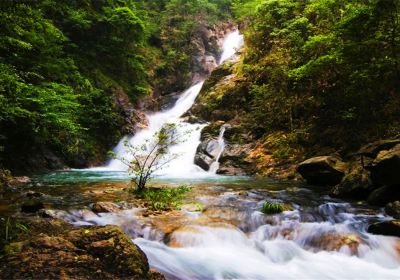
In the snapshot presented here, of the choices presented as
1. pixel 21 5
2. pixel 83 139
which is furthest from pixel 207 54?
pixel 21 5

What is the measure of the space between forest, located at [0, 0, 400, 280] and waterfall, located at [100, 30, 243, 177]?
0.14m

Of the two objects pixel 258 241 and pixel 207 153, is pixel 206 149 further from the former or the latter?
pixel 258 241

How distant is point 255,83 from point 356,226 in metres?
13.7

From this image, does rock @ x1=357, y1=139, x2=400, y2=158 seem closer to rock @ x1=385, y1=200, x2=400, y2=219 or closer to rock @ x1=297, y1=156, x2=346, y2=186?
rock @ x1=297, y1=156, x2=346, y2=186

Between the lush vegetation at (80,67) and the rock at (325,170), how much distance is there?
908 cm

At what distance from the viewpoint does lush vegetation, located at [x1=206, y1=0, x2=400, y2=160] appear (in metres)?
12.3

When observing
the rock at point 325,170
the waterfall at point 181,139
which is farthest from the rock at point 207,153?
the rock at point 325,170

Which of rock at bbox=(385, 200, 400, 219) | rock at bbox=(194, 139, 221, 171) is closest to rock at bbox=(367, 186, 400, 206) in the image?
rock at bbox=(385, 200, 400, 219)

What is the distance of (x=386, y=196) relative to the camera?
355 inches

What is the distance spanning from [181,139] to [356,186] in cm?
1219

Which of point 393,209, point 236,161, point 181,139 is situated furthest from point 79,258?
point 181,139

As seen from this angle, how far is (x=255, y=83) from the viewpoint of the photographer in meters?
20.4

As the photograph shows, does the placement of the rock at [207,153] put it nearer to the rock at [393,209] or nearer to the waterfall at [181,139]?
the waterfall at [181,139]

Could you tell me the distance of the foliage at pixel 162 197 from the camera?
8.62 meters
